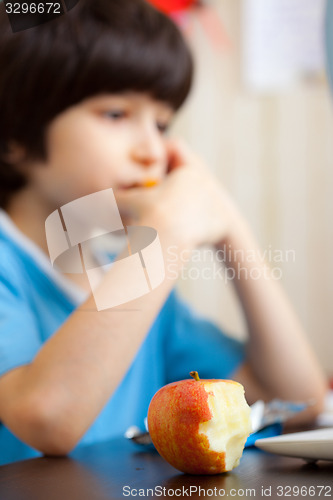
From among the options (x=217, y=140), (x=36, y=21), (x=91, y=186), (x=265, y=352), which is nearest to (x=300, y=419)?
(x=265, y=352)

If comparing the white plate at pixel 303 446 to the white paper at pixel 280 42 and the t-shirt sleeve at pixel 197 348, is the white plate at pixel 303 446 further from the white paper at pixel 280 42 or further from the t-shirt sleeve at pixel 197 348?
the white paper at pixel 280 42

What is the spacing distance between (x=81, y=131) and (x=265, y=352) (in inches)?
12.5

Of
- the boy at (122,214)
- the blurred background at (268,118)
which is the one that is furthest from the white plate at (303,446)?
the blurred background at (268,118)

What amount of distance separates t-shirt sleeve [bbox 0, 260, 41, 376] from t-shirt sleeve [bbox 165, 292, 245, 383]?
16 centimetres

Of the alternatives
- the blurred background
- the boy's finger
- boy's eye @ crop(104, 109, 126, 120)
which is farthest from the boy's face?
the blurred background

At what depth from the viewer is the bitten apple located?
279 millimetres

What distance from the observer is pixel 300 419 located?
1.70 feet

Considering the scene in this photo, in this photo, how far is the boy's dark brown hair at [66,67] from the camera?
500 millimetres

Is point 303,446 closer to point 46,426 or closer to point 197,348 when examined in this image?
point 46,426

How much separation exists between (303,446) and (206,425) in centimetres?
6

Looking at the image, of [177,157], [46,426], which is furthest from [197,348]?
[46,426]

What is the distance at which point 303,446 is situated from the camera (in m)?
0.30

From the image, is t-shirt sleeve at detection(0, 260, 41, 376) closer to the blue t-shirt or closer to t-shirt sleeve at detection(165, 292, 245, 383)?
the blue t-shirt

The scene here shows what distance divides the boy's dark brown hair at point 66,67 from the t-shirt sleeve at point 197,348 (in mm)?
285
